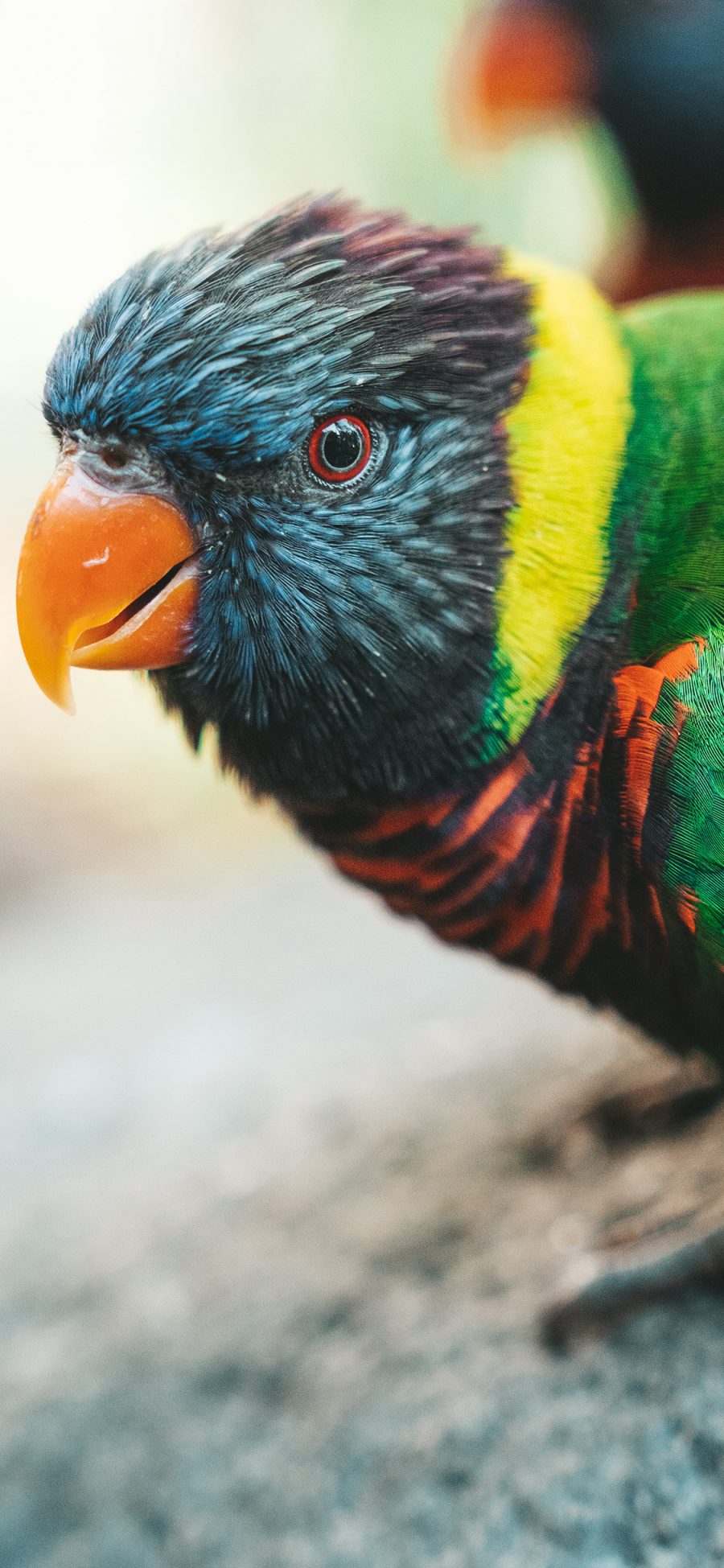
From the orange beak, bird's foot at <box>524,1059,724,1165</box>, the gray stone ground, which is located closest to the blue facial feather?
the gray stone ground

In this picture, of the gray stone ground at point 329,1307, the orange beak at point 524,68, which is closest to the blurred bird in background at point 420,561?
the gray stone ground at point 329,1307

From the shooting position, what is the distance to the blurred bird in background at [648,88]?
15.5 feet

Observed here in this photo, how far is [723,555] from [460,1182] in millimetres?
1815

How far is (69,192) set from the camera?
677 centimetres

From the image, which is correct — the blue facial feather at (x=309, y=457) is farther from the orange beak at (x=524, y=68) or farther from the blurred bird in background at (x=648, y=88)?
the orange beak at (x=524, y=68)

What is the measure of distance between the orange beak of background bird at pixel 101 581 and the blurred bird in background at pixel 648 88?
368 centimetres

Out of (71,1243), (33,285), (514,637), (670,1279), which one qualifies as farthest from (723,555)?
(33,285)

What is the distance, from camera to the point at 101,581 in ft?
5.68

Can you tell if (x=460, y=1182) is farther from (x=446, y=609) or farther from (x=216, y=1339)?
(x=446, y=609)

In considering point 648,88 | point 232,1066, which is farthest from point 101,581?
point 648,88

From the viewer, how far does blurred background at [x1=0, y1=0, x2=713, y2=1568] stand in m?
2.19

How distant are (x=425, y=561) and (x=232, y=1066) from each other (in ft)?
8.84

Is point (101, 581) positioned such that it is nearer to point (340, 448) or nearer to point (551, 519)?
point (340, 448)

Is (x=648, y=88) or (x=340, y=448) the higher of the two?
(x=648, y=88)
